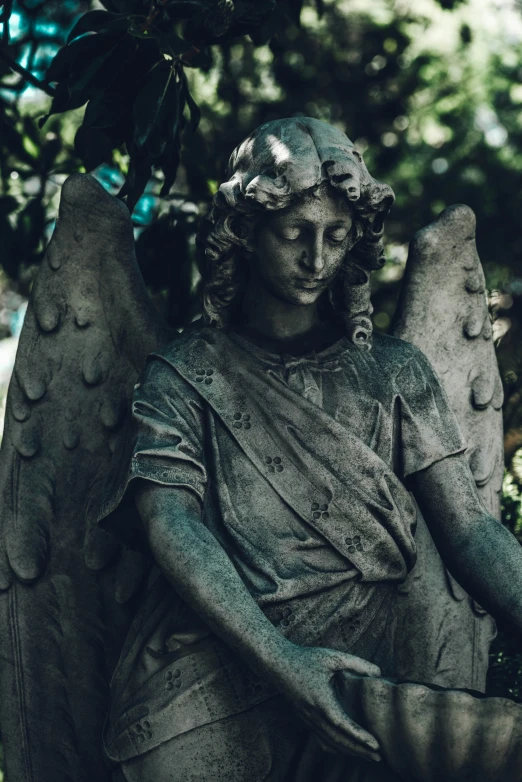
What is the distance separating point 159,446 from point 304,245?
66 centimetres

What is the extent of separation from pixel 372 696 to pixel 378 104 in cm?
619

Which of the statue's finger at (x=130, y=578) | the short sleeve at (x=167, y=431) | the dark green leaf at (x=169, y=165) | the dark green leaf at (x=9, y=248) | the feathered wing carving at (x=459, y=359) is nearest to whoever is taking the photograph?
the short sleeve at (x=167, y=431)

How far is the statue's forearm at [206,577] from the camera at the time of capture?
11.5 ft

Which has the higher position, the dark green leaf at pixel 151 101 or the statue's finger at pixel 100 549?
the dark green leaf at pixel 151 101

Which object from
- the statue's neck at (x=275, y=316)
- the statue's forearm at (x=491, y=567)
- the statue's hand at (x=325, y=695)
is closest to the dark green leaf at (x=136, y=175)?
the statue's neck at (x=275, y=316)

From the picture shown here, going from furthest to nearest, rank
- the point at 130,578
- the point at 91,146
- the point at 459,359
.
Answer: the point at 91,146 → the point at 459,359 → the point at 130,578

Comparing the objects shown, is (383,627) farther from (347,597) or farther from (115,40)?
(115,40)

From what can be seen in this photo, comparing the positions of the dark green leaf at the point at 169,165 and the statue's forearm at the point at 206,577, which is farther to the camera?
the dark green leaf at the point at 169,165

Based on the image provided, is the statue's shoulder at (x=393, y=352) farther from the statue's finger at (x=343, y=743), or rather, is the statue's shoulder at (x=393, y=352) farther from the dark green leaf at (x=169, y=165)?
the dark green leaf at (x=169, y=165)

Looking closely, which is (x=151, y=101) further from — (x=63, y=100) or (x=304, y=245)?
(x=304, y=245)

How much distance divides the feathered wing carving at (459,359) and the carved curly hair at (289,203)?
510 mm

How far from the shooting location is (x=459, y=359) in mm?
4656

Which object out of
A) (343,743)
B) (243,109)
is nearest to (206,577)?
(343,743)

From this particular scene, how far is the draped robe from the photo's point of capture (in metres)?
3.76
